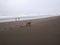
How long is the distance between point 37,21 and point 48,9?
156 millimetres

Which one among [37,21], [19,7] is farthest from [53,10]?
[19,7]

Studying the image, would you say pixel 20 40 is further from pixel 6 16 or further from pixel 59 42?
pixel 59 42

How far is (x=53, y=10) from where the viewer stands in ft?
2.90

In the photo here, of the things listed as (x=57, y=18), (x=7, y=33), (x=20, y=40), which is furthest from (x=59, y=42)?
(x=7, y=33)

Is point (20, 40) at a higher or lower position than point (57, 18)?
lower

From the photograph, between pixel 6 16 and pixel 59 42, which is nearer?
pixel 6 16

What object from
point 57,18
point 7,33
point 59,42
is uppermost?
point 57,18

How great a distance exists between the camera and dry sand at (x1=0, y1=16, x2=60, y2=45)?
2.71 feet

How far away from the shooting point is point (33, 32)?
2.88 ft

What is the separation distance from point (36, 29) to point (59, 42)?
0.28 m

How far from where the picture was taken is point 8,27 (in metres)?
0.82

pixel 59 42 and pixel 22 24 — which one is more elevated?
pixel 22 24

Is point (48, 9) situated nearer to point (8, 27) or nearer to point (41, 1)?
point (41, 1)

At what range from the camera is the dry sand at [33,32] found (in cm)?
83
